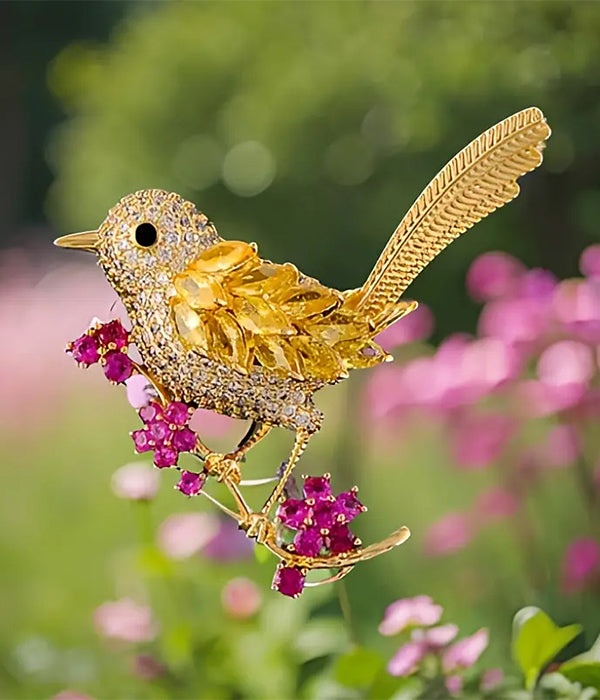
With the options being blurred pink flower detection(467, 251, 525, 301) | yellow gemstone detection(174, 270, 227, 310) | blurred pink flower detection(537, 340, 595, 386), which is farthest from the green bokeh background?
yellow gemstone detection(174, 270, 227, 310)

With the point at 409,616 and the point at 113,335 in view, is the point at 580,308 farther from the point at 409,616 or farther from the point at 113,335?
the point at 113,335

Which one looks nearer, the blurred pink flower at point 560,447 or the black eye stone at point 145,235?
the black eye stone at point 145,235

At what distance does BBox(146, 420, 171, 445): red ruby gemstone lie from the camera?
649 millimetres

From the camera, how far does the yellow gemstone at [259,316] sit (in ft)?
2.11

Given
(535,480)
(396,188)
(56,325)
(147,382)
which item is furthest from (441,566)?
(147,382)

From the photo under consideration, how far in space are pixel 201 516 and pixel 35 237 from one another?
2.22 feet

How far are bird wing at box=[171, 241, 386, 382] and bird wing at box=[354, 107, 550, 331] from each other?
0.04 metres

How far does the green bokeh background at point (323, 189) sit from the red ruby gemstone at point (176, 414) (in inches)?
23.0

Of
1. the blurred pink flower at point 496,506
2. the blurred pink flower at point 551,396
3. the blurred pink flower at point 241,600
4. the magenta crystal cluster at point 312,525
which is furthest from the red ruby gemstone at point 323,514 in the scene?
the blurred pink flower at point 496,506

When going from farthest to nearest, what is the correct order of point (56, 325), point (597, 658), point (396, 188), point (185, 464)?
point (56, 325) → point (396, 188) → point (185, 464) → point (597, 658)

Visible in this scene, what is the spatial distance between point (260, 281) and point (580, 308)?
2.21 ft

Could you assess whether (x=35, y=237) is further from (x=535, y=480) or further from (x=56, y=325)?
(x=535, y=480)

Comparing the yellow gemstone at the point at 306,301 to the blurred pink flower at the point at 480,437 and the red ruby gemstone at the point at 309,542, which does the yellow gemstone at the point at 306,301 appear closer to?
the red ruby gemstone at the point at 309,542

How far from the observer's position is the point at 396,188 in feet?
4.57
